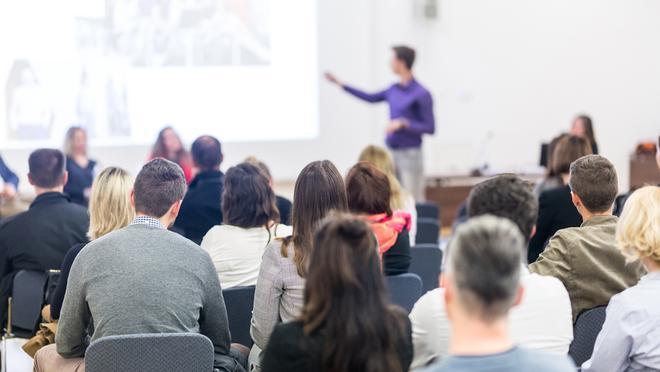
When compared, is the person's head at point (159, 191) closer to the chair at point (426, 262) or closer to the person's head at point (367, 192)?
the person's head at point (367, 192)

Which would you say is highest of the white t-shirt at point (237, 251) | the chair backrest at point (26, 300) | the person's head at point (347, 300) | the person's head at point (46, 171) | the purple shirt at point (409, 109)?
the purple shirt at point (409, 109)

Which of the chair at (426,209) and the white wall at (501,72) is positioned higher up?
the white wall at (501,72)

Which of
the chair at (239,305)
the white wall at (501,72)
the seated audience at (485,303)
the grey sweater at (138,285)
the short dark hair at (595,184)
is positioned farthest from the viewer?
the white wall at (501,72)

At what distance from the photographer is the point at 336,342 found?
2100mm

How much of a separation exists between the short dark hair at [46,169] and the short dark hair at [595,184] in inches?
97.1

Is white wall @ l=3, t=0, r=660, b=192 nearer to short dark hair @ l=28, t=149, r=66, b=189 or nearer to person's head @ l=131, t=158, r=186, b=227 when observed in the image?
short dark hair @ l=28, t=149, r=66, b=189

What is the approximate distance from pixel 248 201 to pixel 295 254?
96 cm

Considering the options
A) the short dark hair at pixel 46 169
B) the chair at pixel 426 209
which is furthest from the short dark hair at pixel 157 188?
the chair at pixel 426 209

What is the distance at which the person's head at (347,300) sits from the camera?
209 centimetres

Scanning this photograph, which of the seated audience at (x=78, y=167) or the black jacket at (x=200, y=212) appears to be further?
the seated audience at (x=78, y=167)

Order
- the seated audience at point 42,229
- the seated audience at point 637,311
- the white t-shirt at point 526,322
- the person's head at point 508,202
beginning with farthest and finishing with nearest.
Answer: the seated audience at point 42,229 < the seated audience at point 637,311 < the person's head at point 508,202 < the white t-shirt at point 526,322

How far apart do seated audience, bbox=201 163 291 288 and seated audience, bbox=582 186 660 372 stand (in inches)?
63.3

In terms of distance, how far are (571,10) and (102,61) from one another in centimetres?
490

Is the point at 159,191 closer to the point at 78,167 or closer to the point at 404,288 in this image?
the point at 404,288
